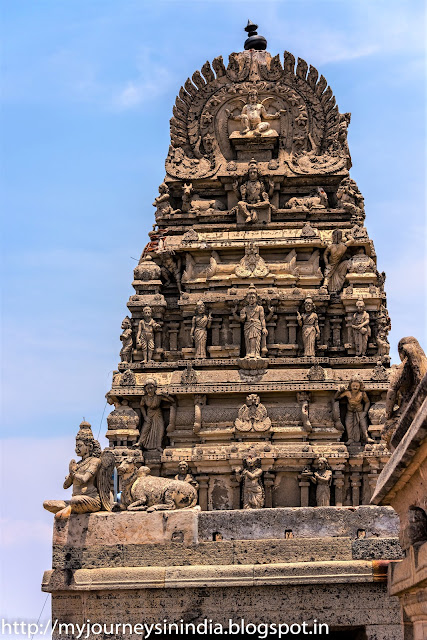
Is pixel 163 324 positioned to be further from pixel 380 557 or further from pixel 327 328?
pixel 380 557

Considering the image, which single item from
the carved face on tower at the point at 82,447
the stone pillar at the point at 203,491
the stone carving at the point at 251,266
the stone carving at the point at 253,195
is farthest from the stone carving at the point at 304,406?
the carved face on tower at the point at 82,447

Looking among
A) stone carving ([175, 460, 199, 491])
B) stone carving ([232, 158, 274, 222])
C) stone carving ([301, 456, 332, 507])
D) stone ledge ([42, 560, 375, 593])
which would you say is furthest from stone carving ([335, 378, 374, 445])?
stone ledge ([42, 560, 375, 593])

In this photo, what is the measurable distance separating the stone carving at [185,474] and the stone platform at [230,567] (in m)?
6.67

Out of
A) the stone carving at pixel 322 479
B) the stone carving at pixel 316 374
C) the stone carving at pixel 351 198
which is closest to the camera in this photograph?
the stone carving at pixel 322 479

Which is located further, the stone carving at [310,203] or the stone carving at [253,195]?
the stone carving at [310,203]

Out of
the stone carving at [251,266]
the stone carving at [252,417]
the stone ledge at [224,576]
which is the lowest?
the stone ledge at [224,576]

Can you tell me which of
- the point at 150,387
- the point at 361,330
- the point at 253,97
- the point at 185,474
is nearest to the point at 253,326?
the point at 361,330

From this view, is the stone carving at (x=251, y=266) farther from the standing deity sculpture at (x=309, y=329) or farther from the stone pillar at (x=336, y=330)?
the stone pillar at (x=336, y=330)

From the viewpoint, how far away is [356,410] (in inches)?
1025

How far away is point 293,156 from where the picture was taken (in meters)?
30.5

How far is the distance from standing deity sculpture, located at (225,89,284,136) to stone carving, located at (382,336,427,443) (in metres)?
17.3

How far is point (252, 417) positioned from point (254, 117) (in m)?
10.2

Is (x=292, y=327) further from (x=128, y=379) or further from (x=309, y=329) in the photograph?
(x=128, y=379)

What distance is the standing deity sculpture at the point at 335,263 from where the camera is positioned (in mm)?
28219
